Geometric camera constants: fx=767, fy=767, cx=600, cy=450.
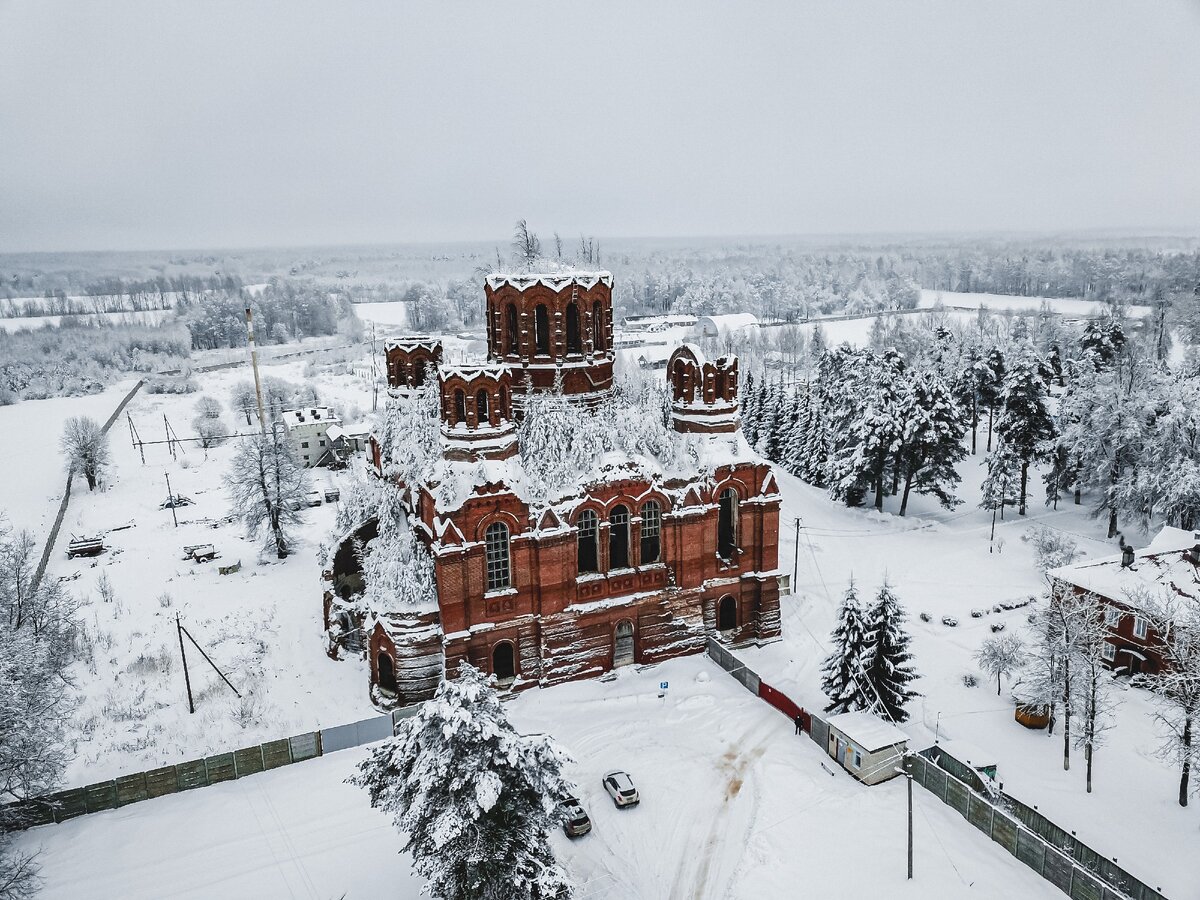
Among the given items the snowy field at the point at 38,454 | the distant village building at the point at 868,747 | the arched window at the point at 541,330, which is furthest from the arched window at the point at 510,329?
the snowy field at the point at 38,454

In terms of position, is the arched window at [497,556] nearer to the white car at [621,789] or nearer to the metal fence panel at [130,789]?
the white car at [621,789]

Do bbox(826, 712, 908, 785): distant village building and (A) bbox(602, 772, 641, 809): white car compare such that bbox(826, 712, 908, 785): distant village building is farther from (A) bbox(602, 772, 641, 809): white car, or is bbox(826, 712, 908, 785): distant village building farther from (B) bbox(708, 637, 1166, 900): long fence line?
(A) bbox(602, 772, 641, 809): white car

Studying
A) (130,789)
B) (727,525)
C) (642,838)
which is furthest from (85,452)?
(642,838)

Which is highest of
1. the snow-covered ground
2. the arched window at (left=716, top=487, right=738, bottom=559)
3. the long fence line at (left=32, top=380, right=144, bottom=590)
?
the arched window at (left=716, top=487, right=738, bottom=559)

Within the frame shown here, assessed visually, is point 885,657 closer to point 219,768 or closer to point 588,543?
point 588,543

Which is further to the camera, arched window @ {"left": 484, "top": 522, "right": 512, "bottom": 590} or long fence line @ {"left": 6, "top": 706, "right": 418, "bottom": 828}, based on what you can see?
arched window @ {"left": 484, "top": 522, "right": 512, "bottom": 590}

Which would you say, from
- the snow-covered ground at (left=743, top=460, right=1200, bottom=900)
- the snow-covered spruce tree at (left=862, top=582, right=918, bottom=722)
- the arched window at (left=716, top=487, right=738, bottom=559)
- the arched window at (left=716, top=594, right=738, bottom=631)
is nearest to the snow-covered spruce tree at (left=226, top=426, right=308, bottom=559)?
the arched window at (left=716, top=487, right=738, bottom=559)

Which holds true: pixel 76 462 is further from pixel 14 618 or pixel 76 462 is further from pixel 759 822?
pixel 759 822
